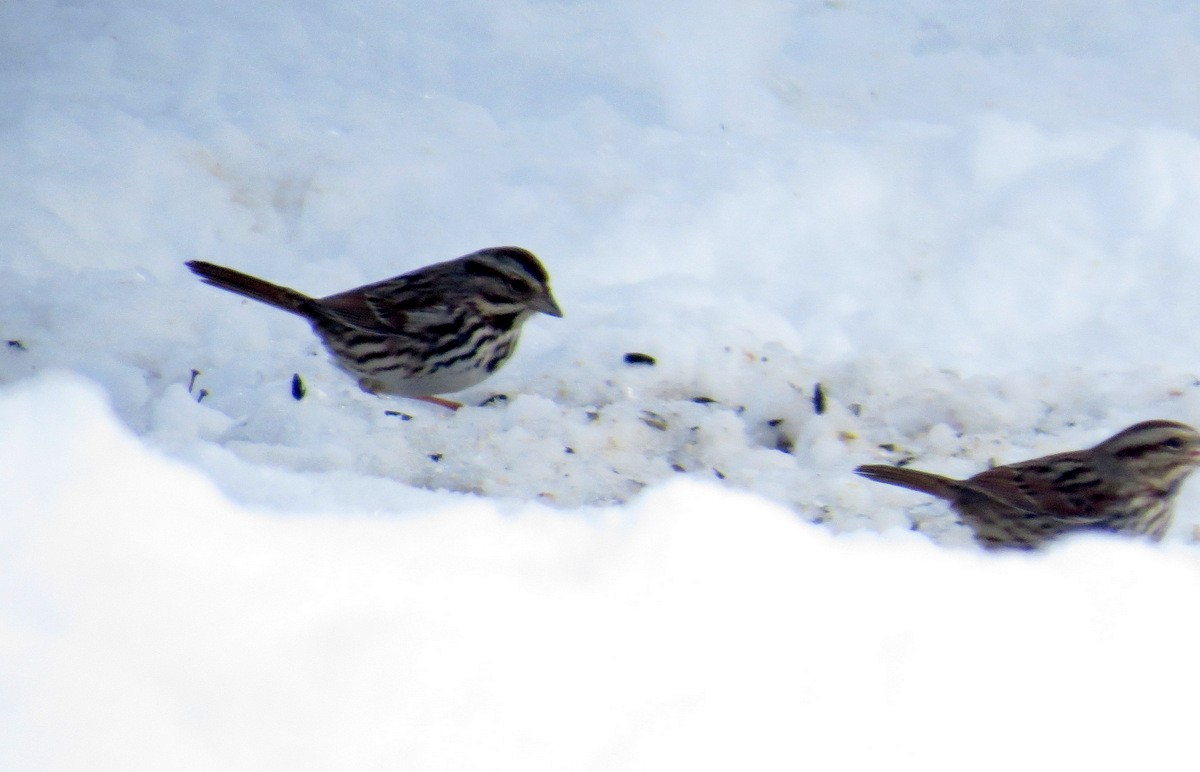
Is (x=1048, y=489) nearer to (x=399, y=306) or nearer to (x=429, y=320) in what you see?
(x=429, y=320)

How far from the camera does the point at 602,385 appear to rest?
5.52m

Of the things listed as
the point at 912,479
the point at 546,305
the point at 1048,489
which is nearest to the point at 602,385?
the point at 546,305

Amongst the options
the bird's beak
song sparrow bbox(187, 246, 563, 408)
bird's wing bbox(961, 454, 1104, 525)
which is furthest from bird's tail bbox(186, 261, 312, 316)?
bird's wing bbox(961, 454, 1104, 525)

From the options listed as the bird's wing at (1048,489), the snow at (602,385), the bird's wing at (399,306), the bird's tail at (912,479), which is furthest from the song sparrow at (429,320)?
the bird's wing at (1048,489)

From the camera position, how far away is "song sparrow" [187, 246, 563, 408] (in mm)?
5555

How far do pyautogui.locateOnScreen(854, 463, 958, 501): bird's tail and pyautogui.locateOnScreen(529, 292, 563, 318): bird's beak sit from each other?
137 centimetres

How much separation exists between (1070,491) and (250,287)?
10.2ft

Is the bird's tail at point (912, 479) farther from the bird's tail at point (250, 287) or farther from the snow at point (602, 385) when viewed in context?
the bird's tail at point (250, 287)

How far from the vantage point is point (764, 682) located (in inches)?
118

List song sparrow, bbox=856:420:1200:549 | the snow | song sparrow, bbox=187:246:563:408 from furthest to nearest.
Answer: song sparrow, bbox=187:246:563:408, song sparrow, bbox=856:420:1200:549, the snow

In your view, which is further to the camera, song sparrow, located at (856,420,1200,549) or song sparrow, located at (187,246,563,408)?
song sparrow, located at (187,246,563,408)

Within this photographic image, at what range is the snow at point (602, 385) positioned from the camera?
2.84m

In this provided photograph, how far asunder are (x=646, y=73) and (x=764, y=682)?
213 inches

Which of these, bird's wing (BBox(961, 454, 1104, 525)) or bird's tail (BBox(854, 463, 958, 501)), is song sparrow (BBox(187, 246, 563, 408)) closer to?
bird's tail (BBox(854, 463, 958, 501))
